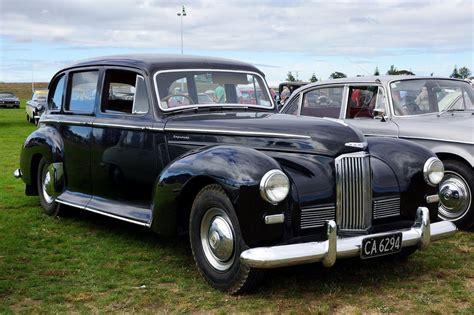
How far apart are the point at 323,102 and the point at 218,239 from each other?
4057 millimetres

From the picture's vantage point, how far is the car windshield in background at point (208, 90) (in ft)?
17.6

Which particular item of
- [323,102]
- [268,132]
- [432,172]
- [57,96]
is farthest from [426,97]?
[57,96]

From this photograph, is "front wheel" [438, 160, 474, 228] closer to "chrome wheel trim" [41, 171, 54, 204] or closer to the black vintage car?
the black vintage car

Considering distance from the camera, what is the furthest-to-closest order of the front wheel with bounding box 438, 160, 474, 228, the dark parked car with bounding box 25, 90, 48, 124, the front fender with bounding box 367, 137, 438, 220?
the dark parked car with bounding box 25, 90, 48, 124
the front wheel with bounding box 438, 160, 474, 228
the front fender with bounding box 367, 137, 438, 220

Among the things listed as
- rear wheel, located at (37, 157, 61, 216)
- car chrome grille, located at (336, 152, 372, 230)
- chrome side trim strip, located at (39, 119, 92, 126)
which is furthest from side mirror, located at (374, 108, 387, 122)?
rear wheel, located at (37, 157, 61, 216)

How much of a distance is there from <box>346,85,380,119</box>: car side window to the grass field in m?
2.00

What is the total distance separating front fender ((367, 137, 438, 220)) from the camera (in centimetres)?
454

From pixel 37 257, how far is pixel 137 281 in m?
1.24

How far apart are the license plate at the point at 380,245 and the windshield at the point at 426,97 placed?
299 centimetres

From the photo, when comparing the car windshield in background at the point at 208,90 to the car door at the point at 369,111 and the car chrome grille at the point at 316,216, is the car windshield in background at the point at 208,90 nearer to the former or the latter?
the car door at the point at 369,111

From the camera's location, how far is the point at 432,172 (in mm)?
4668

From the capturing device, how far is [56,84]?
6.92 metres

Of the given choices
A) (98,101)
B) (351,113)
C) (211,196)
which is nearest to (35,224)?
(98,101)

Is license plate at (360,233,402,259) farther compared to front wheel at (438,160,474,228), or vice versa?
front wheel at (438,160,474,228)
